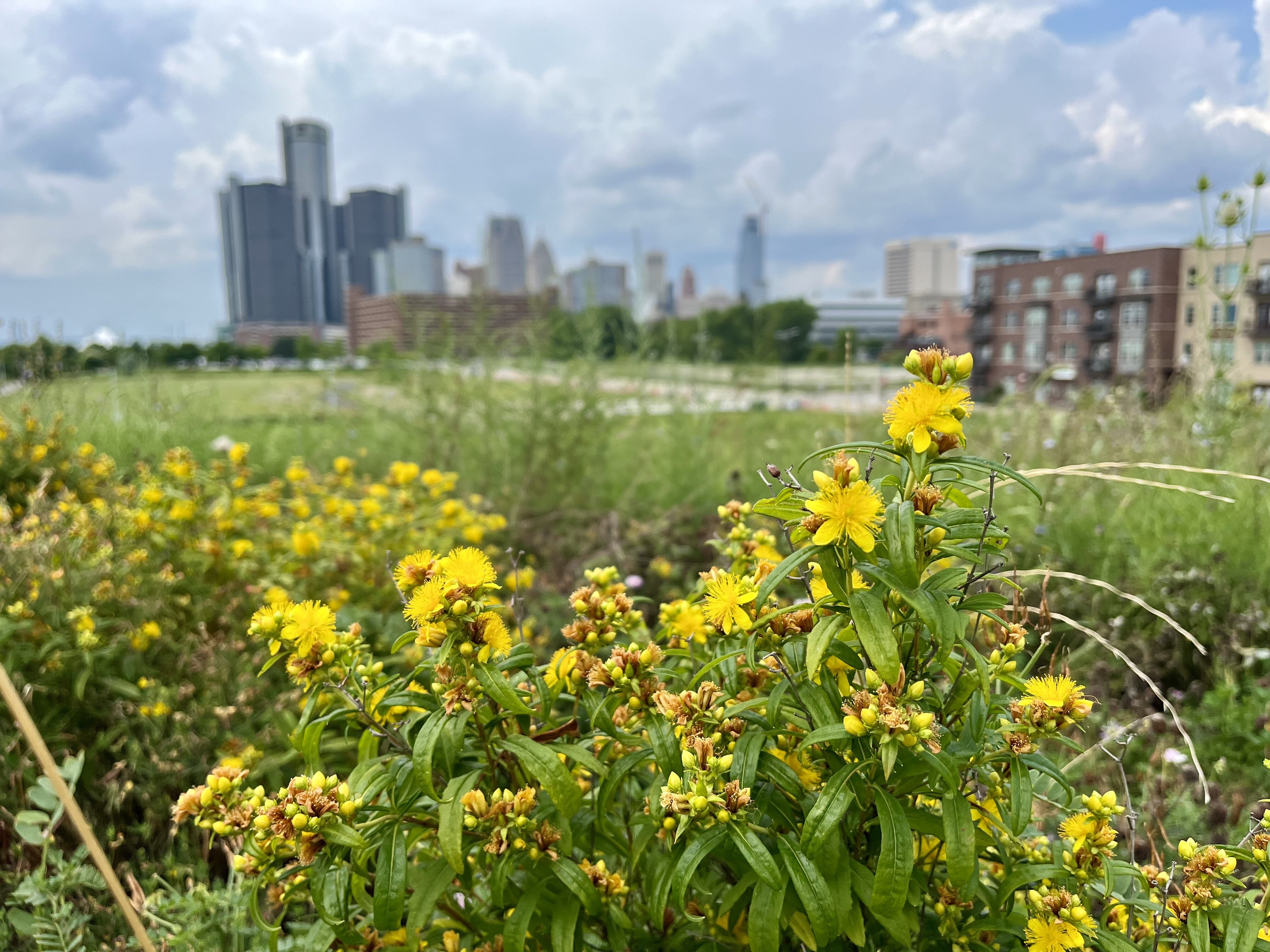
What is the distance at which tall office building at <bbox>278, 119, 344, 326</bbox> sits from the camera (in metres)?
26.4

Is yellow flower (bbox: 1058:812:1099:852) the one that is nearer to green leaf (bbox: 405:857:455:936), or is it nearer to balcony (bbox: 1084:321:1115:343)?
A: green leaf (bbox: 405:857:455:936)

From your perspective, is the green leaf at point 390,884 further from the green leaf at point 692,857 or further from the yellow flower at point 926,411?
the yellow flower at point 926,411

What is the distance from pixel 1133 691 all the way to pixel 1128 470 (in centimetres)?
138

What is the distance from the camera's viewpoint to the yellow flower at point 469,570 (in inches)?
36.1

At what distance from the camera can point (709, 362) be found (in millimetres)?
5645

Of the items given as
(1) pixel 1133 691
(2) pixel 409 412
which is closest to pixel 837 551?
(1) pixel 1133 691

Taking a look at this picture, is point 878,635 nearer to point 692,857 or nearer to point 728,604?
point 728,604

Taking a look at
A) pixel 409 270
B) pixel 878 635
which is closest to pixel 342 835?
pixel 878 635

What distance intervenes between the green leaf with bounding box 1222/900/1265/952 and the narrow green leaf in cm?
50

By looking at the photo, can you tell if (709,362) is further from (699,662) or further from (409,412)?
(699,662)

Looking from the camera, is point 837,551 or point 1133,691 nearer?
point 837,551

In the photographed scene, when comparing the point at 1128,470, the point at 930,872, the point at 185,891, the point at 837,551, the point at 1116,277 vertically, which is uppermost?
the point at 1116,277

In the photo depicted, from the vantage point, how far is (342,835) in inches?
35.0

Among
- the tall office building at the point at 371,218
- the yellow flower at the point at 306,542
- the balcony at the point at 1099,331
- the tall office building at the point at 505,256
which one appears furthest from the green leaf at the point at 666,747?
the balcony at the point at 1099,331
